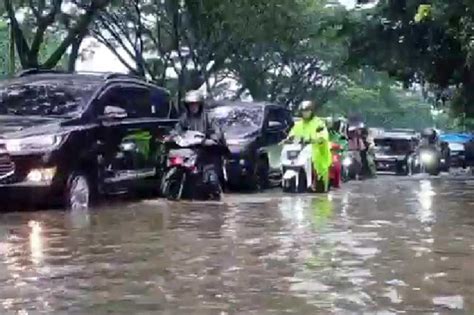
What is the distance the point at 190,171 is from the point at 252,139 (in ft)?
13.2

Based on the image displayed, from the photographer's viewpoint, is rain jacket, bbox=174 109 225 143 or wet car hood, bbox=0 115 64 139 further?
rain jacket, bbox=174 109 225 143

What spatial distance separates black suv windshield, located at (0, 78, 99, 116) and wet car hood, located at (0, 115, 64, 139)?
53 cm

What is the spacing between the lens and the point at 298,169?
1778cm

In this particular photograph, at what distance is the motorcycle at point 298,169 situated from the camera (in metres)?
17.8

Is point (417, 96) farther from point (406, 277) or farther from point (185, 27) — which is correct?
point (406, 277)

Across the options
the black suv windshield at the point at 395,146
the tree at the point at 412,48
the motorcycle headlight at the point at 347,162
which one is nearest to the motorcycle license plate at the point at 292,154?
the motorcycle headlight at the point at 347,162

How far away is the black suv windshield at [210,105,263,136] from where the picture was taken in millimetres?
19484

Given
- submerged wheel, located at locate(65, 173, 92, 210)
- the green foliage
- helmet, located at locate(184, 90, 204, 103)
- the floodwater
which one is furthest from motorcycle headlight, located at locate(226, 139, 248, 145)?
the green foliage

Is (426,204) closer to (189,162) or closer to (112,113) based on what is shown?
(189,162)

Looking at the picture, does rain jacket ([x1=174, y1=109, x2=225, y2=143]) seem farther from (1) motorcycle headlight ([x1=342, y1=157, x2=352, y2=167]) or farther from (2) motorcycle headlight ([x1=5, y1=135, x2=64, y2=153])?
(1) motorcycle headlight ([x1=342, y1=157, x2=352, y2=167])

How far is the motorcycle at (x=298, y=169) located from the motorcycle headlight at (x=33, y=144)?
604 cm

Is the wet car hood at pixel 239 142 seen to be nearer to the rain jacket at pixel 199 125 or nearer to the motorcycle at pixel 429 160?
the rain jacket at pixel 199 125

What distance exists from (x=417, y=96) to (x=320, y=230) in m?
74.3

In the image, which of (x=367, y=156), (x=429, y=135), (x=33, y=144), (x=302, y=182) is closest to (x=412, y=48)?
(x=367, y=156)
